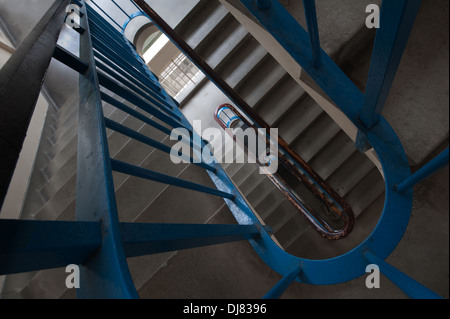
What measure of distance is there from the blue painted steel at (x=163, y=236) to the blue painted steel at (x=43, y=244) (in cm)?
9

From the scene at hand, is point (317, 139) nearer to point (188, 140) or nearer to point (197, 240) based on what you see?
point (188, 140)

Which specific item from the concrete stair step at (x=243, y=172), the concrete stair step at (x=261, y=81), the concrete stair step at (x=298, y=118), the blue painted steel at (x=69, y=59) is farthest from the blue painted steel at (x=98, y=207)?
the concrete stair step at (x=243, y=172)

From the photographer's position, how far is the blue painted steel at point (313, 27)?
101cm

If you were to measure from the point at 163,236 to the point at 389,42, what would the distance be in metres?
0.80

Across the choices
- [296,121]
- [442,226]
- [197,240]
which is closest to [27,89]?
[197,240]

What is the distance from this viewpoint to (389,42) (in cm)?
82

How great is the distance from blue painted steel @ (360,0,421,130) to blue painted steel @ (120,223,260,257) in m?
0.74

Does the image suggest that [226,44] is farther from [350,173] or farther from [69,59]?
[69,59]

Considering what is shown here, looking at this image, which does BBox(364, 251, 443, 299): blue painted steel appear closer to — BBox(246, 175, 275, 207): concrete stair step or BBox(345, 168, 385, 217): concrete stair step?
BBox(345, 168, 385, 217): concrete stair step

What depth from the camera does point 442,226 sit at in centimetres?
125

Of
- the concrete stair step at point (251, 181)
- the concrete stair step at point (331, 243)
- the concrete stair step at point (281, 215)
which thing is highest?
the concrete stair step at point (251, 181)

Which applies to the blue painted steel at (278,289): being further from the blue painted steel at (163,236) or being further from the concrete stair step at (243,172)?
the concrete stair step at (243,172)

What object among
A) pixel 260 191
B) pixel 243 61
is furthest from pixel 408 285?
pixel 260 191

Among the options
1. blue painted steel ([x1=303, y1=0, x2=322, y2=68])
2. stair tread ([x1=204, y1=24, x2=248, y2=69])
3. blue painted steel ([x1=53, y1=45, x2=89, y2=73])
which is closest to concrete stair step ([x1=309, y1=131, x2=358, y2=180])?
stair tread ([x1=204, y1=24, x2=248, y2=69])
